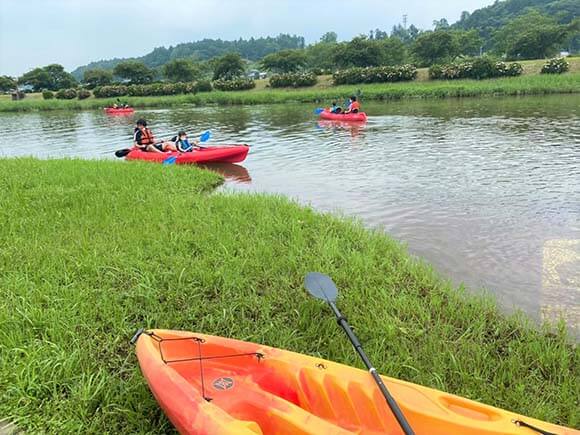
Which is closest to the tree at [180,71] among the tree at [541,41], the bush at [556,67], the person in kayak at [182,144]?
the tree at [541,41]

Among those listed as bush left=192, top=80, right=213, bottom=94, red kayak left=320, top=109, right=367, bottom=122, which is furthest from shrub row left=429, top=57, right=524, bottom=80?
bush left=192, top=80, right=213, bottom=94

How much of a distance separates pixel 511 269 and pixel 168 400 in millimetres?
4097

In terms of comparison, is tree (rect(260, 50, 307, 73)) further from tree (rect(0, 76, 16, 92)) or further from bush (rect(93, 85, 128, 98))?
tree (rect(0, 76, 16, 92))

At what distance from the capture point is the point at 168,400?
248cm

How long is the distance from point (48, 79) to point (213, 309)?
73.3 metres

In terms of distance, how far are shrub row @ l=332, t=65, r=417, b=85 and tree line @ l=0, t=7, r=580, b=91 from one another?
7.67 metres

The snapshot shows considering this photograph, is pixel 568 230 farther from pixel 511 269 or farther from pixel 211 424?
pixel 211 424

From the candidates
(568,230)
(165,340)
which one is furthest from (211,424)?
(568,230)

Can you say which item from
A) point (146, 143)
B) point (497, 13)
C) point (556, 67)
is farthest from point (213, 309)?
point (497, 13)

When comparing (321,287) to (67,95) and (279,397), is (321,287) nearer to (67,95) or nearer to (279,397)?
(279,397)

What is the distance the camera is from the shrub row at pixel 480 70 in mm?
33562

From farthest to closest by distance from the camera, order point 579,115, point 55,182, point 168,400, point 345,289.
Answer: point 579,115
point 55,182
point 345,289
point 168,400

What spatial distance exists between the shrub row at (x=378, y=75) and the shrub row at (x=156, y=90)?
43.7ft

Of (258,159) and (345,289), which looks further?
(258,159)
